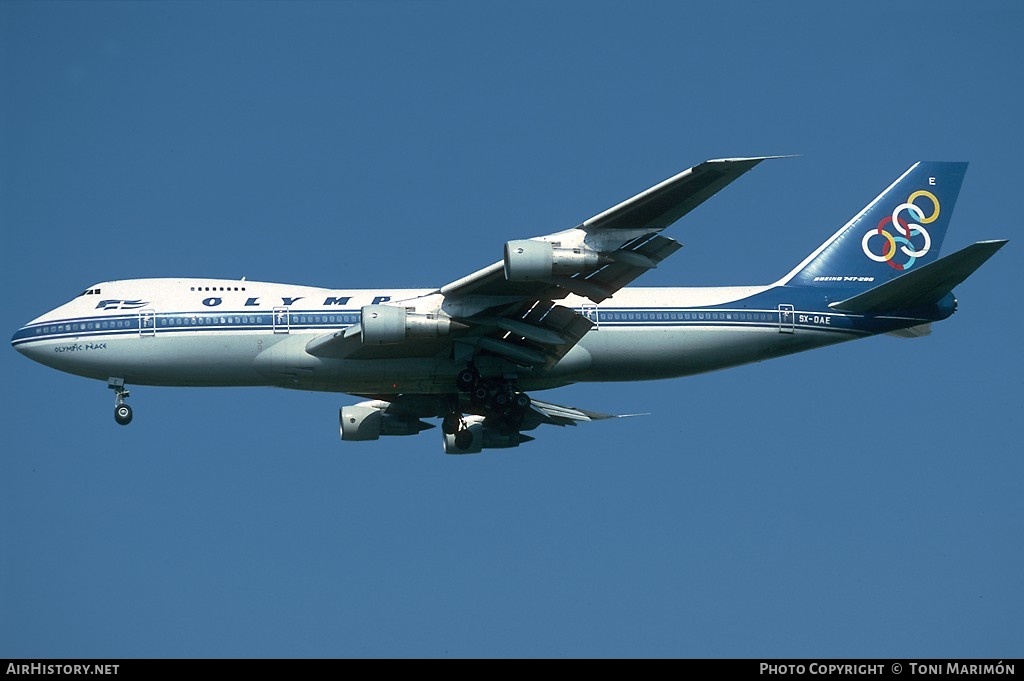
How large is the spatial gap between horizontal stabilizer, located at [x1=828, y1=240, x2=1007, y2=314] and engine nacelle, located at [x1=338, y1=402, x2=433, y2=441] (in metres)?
13.0

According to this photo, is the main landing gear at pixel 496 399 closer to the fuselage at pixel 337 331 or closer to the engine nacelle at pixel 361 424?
the fuselage at pixel 337 331

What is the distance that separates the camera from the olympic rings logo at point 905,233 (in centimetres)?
4444

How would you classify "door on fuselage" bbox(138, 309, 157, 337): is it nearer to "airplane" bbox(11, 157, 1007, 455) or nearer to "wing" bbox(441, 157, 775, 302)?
"airplane" bbox(11, 157, 1007, 455)

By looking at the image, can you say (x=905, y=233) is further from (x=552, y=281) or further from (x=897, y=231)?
(x=552, y=281)

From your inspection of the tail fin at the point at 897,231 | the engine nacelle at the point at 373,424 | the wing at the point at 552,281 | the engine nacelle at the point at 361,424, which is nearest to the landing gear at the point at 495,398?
the wing at the point at 552,281

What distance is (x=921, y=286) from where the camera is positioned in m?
40.0

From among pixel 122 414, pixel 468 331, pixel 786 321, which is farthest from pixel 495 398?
pixel 122 414

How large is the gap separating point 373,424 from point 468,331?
6919 millimetres

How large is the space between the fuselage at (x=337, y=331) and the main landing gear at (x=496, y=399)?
0.37 m

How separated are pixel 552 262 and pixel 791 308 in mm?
9780

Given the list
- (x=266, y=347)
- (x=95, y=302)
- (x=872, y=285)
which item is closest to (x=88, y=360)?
(x=95, y=302)

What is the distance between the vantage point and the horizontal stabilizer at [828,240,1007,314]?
3762 cm

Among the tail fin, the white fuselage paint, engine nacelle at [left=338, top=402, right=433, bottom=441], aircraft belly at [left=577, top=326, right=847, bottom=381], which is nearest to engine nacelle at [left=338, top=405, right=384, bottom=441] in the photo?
engine nacelle at [left=338, top=402, right=433, bottom=441]
